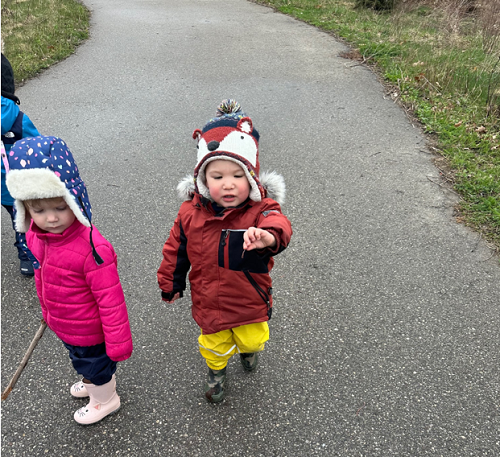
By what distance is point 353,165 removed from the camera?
468cm

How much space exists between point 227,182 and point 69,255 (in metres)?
0.77

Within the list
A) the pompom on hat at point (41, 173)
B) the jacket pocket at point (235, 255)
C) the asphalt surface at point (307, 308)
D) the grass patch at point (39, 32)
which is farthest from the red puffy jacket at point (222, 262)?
the grass patch at point (39, 32)

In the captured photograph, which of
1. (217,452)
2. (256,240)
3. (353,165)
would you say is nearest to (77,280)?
(256,240)

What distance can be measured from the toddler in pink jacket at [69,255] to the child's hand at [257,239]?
0.66m

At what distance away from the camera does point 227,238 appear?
1.96m

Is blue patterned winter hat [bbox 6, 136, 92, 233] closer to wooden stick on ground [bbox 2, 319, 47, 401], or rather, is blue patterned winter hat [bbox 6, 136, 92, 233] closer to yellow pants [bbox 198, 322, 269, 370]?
yellow pants [bbox 198, 322, 269, 370]

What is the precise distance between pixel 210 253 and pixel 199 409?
3.18ft

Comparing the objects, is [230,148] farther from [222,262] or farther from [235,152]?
[222,262]

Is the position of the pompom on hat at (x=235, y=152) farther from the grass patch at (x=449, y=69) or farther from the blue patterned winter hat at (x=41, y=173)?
the grass patch at (x=449, y=69)

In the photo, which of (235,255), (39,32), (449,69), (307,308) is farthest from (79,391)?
(39,32)

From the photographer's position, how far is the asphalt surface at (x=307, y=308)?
2225mm

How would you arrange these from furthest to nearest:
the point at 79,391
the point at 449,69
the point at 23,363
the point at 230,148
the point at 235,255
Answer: the point at 449,69, the point at 23,363, the point at 79,391, the point at 235,255, the point at 230,148

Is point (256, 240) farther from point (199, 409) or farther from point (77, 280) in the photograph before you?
point (199, 409)

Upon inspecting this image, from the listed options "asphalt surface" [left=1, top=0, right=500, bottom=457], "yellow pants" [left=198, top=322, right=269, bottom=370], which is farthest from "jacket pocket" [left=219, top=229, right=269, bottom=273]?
"asphalt surface" [left=1, top=0, right=500, bottom=457]
